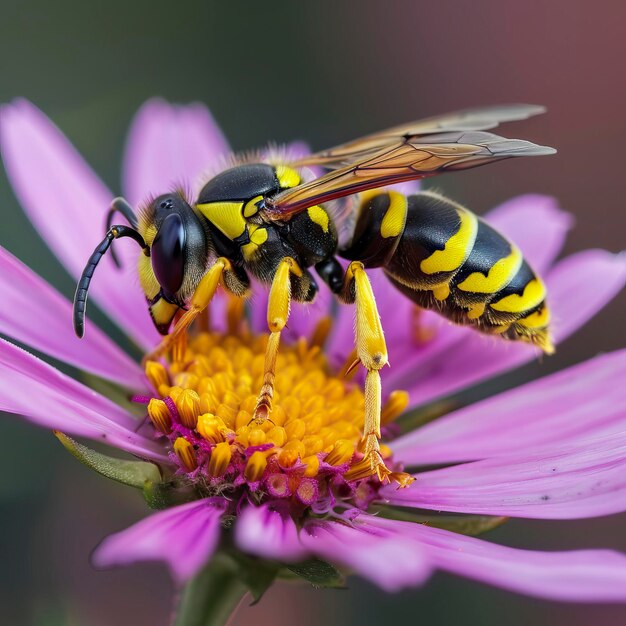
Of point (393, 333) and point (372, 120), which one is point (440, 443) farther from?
point (372, 120)

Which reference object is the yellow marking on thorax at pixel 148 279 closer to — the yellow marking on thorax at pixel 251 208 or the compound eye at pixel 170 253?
the compound eye at pixel 170 253

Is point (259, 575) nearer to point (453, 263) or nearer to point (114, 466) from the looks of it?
point (114, 466)

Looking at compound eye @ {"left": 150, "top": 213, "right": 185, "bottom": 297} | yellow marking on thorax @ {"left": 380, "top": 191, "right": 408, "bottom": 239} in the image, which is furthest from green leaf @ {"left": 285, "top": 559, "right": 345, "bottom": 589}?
yellow marking on thorax @ {"left": 380, "top": 191, "right": 408, "bottom": 239}

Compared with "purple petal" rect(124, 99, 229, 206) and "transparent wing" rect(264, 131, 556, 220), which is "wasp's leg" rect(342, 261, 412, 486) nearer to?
"transparent wing" rect(264, 131, 556, 220)

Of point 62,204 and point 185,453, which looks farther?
point 62,204

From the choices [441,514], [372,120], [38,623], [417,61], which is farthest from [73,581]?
[417,61]

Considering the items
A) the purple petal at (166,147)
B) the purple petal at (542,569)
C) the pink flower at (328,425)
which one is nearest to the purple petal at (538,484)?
the pink flower at (328,425)

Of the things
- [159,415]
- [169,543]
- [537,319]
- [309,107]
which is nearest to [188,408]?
[159,415]

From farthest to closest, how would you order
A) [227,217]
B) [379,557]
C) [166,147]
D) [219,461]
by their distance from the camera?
[166,147]
[227,217]
[219,461]
[379,557]
